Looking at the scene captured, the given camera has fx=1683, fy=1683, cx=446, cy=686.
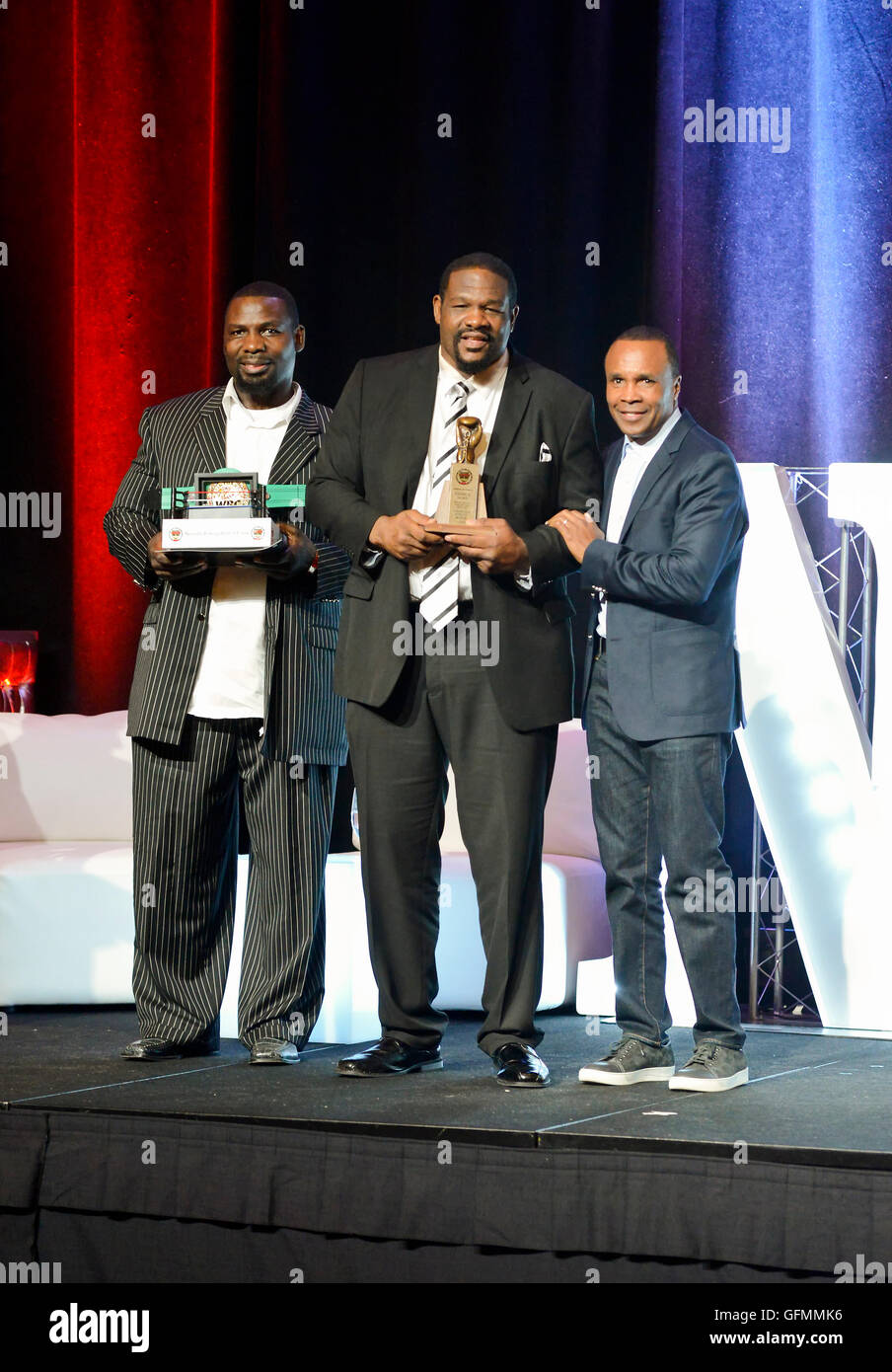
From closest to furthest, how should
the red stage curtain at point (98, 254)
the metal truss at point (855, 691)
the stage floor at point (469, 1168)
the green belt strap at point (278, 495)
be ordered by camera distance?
the stage floor at point (469, 1168)
the green belt strap at point (278, 495)
the metal truss at point (855, 691)
the red stage curtain at point (98, 254)

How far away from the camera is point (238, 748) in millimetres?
3562

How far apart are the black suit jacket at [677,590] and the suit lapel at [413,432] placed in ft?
1.32

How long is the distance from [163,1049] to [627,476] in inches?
60.7

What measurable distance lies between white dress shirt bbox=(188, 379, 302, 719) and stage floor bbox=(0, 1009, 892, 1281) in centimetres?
76

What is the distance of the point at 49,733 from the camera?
16.8 feet

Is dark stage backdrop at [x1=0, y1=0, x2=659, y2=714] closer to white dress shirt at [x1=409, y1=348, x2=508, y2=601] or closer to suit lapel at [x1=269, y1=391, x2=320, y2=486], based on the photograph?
suit lapel at [x1=269, y1=391, x2=320, y2=486]

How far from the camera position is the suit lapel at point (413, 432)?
133 inches

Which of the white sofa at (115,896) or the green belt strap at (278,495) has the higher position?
the green belt strap at (278,495)

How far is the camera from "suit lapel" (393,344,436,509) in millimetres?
3381

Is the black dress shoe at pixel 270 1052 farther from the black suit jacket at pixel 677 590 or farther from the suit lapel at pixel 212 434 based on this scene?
the suit lapel at pixel 212 434

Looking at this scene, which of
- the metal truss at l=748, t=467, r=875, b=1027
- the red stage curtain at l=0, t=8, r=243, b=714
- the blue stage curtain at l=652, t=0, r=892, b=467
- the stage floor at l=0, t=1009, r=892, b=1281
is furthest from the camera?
the red stage curtain at l=0, t=8, r=243, b=714

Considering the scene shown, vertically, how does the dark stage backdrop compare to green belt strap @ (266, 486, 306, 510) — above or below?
above

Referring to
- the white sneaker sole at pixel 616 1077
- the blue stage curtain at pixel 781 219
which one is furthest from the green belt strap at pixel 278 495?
the blue stage curtain at pixel 781 219

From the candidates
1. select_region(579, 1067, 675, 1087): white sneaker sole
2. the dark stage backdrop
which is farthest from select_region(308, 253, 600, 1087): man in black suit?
the dark stage backdrop
